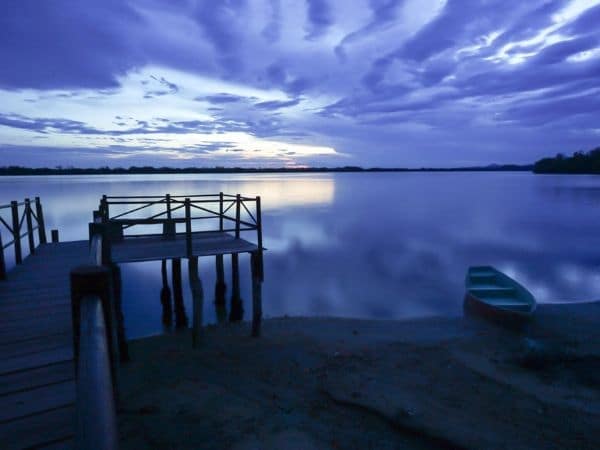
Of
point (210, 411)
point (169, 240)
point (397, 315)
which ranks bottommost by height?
point (397, 315)

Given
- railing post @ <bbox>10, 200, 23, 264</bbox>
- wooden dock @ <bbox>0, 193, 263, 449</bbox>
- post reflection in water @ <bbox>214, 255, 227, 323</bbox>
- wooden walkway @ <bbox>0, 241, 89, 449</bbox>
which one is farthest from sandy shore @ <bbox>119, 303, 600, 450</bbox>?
post reflection in water @ <bbox>214, 255, 227, 323</bbox>

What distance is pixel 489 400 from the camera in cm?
730

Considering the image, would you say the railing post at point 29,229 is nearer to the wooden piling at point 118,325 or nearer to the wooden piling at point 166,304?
the wooden piling at point 118,325

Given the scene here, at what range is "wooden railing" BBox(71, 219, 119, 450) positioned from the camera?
1583 millimetres

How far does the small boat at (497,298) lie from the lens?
37.1 feet

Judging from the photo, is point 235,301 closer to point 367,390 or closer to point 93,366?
point 367,390

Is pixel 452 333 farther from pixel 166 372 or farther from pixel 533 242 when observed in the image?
pixel 533 242

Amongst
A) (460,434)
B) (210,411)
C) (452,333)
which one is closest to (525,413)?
(460,434)

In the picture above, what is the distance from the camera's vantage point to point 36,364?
416cm

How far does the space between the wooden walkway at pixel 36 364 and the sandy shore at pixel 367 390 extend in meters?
2.44

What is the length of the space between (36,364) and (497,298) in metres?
13.5

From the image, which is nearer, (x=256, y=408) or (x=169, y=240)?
(x=256, y=408)

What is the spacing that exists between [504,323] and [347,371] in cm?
572

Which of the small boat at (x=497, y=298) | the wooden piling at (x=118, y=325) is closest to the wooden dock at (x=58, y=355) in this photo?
the wooden piling at (x=118, y=325)
